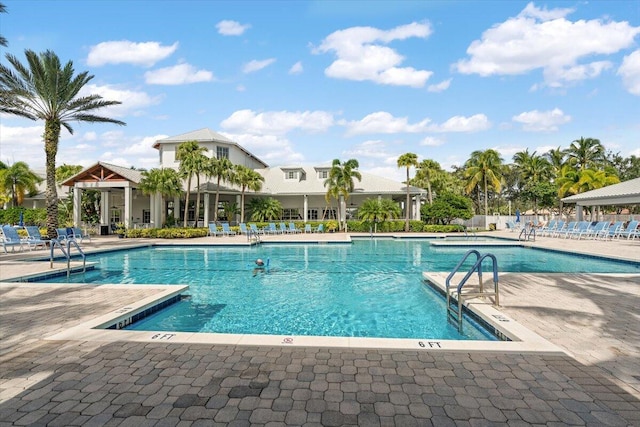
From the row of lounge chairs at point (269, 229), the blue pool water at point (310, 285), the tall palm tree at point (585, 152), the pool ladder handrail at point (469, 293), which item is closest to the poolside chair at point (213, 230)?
the row of lounge chairs at point (269, 229)

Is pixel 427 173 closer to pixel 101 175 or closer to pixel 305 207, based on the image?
pixel 305 207

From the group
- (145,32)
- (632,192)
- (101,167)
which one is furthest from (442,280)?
(101,167)

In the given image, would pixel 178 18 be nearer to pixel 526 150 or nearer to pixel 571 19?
pixel 571 19

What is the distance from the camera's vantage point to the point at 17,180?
3269cm

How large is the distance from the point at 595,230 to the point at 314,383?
2621 cm

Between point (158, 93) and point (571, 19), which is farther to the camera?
point (158, 93)

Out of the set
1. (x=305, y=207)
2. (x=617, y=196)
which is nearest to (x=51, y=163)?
(x=305, y=207)

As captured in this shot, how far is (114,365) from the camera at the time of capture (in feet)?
12.1

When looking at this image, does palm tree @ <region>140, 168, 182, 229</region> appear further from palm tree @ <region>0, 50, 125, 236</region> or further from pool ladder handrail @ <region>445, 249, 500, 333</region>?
pool ladder handrail @ <region>445, 249, 500, 333</region>

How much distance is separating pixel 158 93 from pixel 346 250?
13.2 meters

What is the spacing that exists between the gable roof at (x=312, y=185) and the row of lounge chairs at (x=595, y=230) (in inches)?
437

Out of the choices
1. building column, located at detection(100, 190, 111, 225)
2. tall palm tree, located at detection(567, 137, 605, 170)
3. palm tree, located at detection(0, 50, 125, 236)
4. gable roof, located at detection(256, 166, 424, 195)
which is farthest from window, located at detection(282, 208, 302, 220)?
tall palm tree, located at detection(567, 137, 605, 170)

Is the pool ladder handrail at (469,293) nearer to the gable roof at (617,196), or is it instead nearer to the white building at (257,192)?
the gable roof at (617,196)

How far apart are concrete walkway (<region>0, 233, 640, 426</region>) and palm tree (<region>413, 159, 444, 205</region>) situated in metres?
36.9
